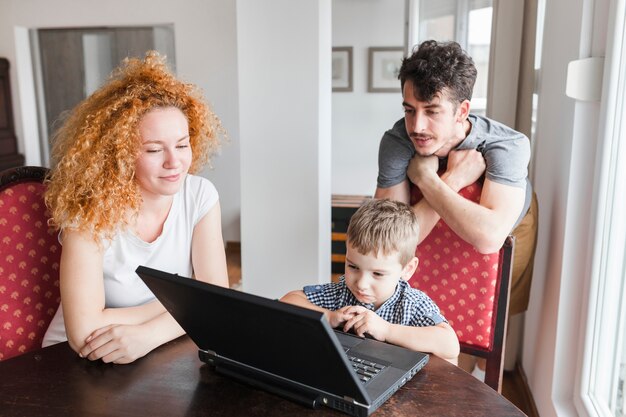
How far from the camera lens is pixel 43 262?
1538 millimetres

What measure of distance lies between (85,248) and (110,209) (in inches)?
4.4

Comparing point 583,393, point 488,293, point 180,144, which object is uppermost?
point 180,144

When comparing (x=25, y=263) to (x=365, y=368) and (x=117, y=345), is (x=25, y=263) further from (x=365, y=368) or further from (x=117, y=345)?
(x=365, y=368)

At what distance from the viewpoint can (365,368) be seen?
1.07m

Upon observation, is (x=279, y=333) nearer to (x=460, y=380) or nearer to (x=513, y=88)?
(x=460, y=380)

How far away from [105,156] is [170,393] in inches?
25.8

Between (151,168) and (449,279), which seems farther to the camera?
(449,279)

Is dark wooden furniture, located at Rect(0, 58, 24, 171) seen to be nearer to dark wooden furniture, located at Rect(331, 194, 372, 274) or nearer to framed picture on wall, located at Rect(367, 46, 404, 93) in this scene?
dark wooden furniture, located at Rect(331, 194, 372, 274)

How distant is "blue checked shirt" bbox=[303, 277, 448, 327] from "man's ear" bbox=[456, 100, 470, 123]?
0.54 metres

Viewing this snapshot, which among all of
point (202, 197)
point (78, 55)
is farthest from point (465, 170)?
point (78, 55)

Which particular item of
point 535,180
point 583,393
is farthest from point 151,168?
point 535,180

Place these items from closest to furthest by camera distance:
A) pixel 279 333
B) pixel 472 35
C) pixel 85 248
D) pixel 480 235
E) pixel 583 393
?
pixel 279 333 → pixel 85 248 → pixel 480 235 → pixel 583 393 → pixel 472 35

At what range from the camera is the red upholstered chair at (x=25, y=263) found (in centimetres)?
147

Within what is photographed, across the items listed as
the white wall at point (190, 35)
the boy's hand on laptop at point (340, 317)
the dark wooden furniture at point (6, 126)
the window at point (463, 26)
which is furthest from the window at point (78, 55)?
the boy's hand on laptop at point (340, 317)
